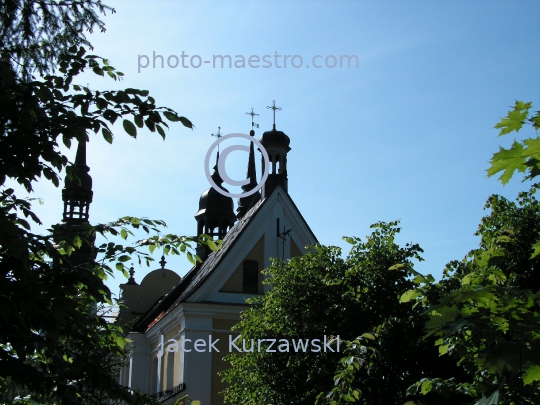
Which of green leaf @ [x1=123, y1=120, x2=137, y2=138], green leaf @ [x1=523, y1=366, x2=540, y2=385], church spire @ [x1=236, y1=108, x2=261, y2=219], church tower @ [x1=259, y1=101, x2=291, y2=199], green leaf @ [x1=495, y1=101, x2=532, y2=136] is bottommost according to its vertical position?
green leaf @ [x1=523, y1=366, x2=540, y2=385]

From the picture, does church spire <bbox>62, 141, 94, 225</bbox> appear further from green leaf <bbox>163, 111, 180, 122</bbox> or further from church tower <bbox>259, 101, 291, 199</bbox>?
green leaf <bbox>163, 111, 180, 122</bbox>

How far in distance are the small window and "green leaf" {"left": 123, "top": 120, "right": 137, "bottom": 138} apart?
20.3 meters

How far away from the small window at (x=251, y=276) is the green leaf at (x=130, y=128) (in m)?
20.3

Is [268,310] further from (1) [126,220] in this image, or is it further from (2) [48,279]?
(2) [48,279]

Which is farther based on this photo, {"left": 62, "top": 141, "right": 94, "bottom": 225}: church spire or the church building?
{"left": 62, "top": 141, "right": 94, "bottom": 225}: church spire

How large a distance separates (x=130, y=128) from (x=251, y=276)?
20470mm

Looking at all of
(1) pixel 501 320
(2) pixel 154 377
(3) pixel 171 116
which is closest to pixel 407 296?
(1) pixel 501 320

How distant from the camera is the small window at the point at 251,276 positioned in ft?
84.7

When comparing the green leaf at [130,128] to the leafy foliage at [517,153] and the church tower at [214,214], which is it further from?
the church tower at [214,214]

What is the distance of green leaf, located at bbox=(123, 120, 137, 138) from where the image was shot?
5812 mm

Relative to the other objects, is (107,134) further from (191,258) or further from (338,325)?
(338,325)

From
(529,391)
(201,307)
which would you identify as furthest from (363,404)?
(201,307)

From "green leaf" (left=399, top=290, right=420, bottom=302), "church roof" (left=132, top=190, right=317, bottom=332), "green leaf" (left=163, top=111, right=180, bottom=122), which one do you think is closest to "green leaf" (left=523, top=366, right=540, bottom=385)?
"green leaf" (left=399, top=290, right=420, bottom=302)

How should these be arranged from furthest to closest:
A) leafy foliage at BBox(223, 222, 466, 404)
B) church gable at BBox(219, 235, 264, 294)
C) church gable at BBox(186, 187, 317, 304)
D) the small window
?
1. the small window
2. church gable at BBox(219, 235, 264, 294)
3. church gable at BBox(186, 187, 317, 304)
4. leafy foliage at BBox(223, 222, 466, 404)
